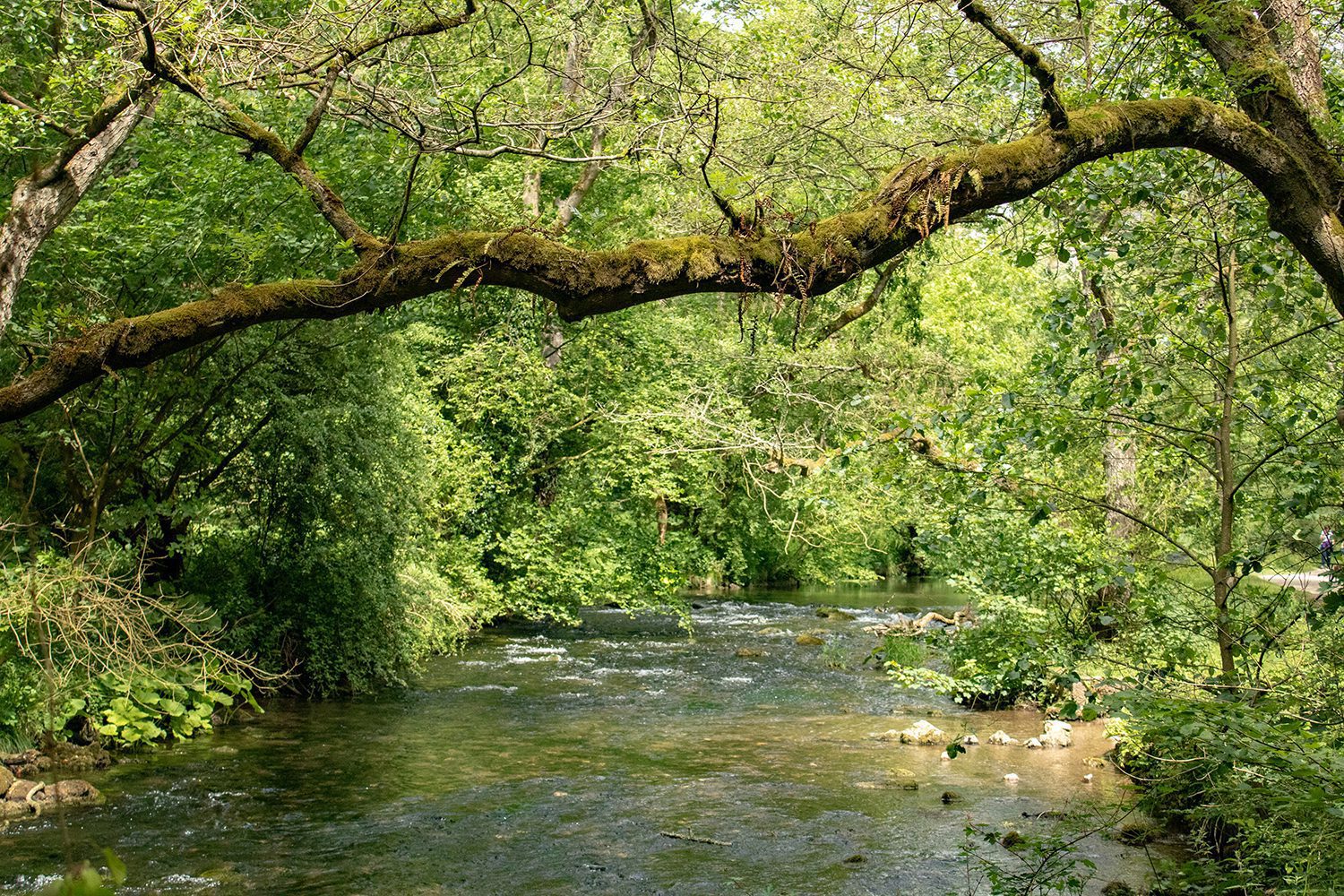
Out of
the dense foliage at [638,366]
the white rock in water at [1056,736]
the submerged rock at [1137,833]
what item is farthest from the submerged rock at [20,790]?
the white rock in water at [1056,736]

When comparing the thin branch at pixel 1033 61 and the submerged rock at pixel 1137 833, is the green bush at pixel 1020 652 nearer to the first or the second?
the submerged rock at pixel 1137 833

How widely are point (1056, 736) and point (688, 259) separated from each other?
1011cm

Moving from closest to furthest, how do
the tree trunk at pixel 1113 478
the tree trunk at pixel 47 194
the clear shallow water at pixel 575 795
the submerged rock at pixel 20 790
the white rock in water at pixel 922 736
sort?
1. the tree trunk at pixel 1113 478
2. the clear shallow water at pixel 575 795
3. the tree trunk at pixel 47 194
4. the submerged rock at pixel 20 790
5. the white rock in water at pixel 922 736

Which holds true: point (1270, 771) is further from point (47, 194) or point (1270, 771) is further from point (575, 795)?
point (47, 194)

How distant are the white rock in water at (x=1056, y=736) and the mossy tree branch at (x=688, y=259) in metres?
8.75

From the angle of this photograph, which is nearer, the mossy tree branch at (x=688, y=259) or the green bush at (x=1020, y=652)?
the mossy tree branch at (x=688, y=259)

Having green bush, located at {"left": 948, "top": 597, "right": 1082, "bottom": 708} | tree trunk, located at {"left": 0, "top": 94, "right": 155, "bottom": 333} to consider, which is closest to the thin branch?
green bush, located at {"left": 948, "top": 597, "right": 1082, "bottom": 708}

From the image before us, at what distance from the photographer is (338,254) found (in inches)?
452

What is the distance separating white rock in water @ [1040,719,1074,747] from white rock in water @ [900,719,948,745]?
1.14 meters

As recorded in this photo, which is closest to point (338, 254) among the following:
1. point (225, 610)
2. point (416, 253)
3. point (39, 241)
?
point (39, 241)

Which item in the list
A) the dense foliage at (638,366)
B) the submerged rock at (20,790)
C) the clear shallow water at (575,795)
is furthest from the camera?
the submerged rock at (20,790)

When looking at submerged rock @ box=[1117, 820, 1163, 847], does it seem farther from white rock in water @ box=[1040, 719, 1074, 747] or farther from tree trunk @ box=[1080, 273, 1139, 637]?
white rock in water @ box=[1040, 719, 1074, 747]

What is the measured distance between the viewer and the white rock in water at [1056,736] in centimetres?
1223

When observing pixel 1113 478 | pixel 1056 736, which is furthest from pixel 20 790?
pixel 1113 478
